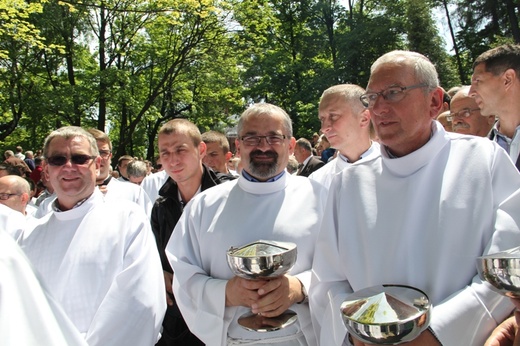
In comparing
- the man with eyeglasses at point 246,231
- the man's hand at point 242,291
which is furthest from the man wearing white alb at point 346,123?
the man's hand at point 242,291

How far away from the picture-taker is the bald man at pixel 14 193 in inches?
185

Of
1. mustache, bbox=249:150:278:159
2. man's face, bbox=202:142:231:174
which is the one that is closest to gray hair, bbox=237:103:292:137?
mustache, bbox=249:150:278:159

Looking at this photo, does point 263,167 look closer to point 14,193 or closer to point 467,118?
point 467,118

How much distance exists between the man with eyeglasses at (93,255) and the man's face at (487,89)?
259 centimetres

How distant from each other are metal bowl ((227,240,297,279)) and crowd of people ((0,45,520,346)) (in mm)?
200

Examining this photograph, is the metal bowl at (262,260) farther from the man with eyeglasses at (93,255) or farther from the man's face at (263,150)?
the man with eyeglasses at (93,255)

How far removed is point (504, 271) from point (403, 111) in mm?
973

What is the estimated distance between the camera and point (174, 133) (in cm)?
406

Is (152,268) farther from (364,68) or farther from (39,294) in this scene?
(364,68)

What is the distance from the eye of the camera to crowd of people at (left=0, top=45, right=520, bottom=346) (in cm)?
196

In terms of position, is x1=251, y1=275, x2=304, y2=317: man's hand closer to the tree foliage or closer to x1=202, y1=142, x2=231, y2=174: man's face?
x1=202, y1=142, x2=231, y2=174: man's face

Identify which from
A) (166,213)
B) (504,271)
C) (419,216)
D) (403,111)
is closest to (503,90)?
(403,111)

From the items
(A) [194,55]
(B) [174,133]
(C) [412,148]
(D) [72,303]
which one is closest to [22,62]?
(A) [194,55]

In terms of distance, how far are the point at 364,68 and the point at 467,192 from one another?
89.4ft
